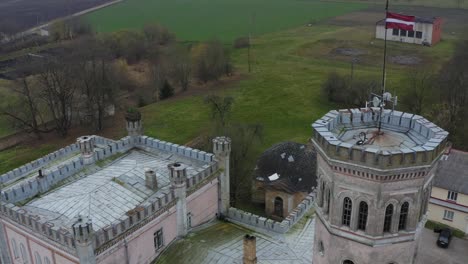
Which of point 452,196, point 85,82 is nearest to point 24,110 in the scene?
point 85,82

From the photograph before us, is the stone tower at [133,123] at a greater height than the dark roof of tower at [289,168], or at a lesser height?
greater

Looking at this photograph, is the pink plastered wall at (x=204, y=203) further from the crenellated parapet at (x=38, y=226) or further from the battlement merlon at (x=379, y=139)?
the battlement merlon at (x=379, y=139)

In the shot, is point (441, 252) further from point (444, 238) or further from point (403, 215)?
point (403, 215)

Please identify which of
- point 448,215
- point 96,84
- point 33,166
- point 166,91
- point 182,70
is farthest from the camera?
point 182,70

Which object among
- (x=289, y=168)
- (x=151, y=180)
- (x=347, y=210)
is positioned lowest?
(x=289, y=168)

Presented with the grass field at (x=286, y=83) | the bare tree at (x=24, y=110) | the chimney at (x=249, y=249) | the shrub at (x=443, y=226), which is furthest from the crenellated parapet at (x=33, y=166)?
the shrub at (x=443, y=226)

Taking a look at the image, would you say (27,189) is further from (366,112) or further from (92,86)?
(92,86)

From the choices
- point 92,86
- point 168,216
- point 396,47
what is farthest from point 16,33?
point 168,216

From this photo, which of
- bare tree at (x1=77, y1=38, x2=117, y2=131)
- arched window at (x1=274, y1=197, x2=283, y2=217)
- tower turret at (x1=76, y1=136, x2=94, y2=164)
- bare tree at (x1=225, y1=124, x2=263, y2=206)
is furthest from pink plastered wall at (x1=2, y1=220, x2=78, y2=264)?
bare tree at (x1=77, y1=38, x2=117, y2=131)
